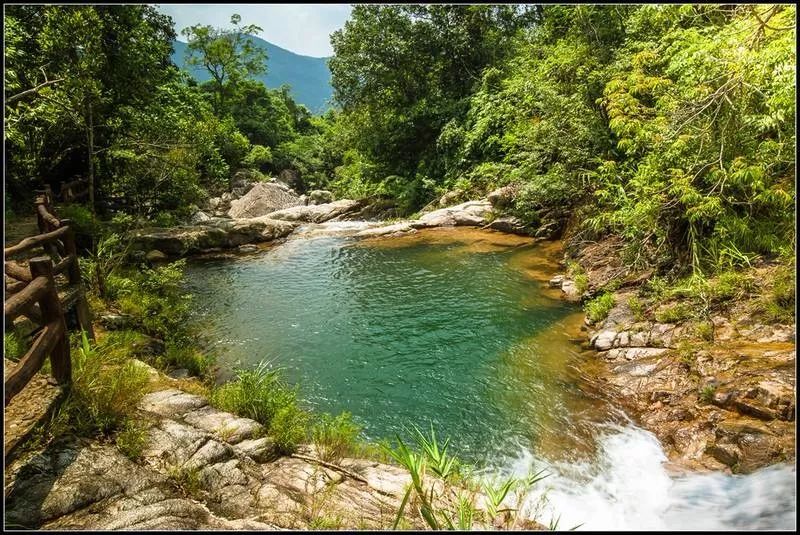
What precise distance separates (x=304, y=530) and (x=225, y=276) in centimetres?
1349

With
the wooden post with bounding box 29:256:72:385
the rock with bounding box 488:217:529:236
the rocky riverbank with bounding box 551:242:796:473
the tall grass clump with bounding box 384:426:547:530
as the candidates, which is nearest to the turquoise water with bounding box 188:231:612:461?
the rocky riverbank with bounding box 551:242:796:473

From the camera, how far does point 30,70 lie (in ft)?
33.1

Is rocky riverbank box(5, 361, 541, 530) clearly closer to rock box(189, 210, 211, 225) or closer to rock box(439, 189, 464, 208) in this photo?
rock box(189, 210, 211, 225)

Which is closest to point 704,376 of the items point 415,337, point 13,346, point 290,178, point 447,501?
point 447,501

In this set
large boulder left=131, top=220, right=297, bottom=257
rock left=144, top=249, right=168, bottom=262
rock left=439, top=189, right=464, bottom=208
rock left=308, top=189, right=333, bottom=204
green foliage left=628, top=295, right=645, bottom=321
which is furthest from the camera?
rock left=308, top=189, right=333, bottom=204

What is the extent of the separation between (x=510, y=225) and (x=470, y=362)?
11.5 metres

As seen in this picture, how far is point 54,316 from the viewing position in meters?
3.86

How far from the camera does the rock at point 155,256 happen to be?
17041 mm

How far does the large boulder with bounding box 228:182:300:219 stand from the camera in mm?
26875

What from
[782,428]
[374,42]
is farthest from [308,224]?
[782,428]

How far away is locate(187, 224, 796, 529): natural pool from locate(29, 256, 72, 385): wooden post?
4073 mm

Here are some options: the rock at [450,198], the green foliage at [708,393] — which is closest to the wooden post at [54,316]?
the green foliage at [708,393]

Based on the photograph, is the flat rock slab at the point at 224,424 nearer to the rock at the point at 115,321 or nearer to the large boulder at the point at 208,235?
the rock at the point at 115,321

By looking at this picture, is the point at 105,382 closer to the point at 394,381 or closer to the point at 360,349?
the point at 394,381
